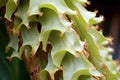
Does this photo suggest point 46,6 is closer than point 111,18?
Yes

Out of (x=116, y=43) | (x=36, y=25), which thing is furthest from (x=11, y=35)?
(x=116, y=43)

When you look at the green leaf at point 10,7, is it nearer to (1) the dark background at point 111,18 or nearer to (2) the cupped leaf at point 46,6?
(2) the cupped leaf at point 46,6

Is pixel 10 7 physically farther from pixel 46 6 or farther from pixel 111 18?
pixel 111 18

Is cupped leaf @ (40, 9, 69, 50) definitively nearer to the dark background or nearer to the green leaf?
the green leaf

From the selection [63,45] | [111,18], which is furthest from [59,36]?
[111,18]

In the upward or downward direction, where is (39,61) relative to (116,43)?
downward

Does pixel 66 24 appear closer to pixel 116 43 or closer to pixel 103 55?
pixel 103 55

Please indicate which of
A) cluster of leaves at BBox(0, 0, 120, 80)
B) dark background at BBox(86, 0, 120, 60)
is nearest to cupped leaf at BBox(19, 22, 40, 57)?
cluster of leaves at BBox(0, 0, 120, 80)

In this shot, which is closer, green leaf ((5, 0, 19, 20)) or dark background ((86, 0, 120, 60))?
green leaf ((5, 0, 19, 20))

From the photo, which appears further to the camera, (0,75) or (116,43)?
(116,43)
